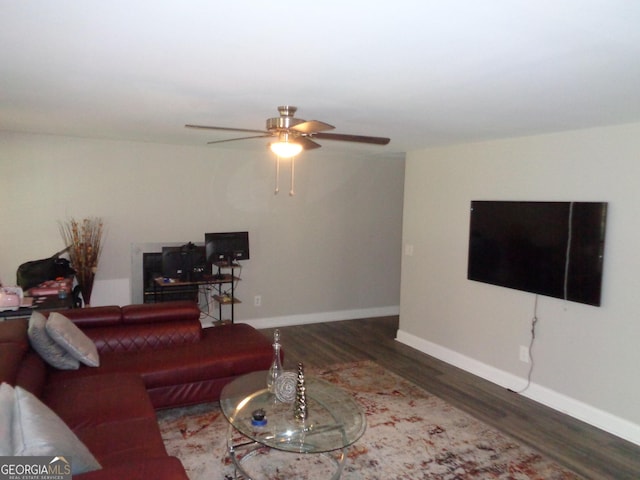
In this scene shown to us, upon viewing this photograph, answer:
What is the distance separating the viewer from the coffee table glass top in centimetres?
242

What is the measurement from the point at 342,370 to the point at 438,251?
5.25 ft

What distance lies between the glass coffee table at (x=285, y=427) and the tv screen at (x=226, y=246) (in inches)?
84.6

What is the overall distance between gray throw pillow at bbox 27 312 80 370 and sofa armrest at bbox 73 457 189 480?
1353 millimetres

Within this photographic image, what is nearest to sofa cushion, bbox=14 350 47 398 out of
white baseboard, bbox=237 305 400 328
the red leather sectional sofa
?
the red leather sectional sofa

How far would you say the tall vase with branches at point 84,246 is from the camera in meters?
4.59

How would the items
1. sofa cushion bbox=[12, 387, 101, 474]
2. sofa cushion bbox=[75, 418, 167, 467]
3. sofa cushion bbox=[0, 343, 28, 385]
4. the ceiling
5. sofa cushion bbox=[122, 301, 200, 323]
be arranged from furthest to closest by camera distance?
sofa cushion bbox=[122, 301, 200, 323]
sofa cushion bbox=[0, 343, 28, 385]
sofa cushion bbox=[75, 418, 167, 467]
sofa cushion bbox=[12, 387, 101, 474]
the ceiling

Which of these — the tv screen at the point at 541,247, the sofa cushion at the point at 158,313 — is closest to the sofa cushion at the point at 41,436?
the sofa cushion at the point at 158,313

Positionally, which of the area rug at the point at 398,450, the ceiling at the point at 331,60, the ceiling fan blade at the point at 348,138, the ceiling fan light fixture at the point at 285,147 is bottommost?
the area rug at the point at 398,450

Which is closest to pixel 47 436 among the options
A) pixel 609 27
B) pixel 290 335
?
pixel 609 27

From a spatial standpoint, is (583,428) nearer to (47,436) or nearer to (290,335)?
(290,335)

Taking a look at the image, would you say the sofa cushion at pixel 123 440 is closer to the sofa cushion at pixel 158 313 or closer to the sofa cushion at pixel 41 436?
the sofa cushion at pixel 41 436

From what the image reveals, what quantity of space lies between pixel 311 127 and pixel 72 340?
2.03 metres

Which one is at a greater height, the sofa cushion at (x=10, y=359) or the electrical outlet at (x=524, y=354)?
the sofa cushion at (x=10, y=359)
